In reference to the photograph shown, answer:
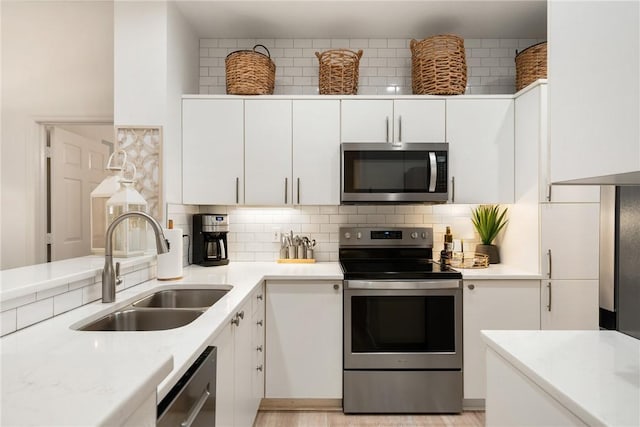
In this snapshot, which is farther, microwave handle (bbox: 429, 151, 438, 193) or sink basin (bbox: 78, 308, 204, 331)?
microwave handle (bbox: 429, 151, 438, 193)

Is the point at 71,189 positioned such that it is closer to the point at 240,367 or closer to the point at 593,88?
the point at 240,367

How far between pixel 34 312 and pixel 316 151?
1.92 metres

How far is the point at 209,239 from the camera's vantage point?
2.85 meters

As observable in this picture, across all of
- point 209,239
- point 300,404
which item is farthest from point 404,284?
point 209,239

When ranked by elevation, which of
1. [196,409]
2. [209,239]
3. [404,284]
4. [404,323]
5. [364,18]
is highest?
[364,18]

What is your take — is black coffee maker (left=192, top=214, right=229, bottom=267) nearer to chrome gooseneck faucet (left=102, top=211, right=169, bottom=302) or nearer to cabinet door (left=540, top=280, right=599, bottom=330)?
chrome gooseneck faucet (left=102, top=211, right=169, bottom=302)

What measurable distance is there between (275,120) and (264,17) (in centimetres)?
73

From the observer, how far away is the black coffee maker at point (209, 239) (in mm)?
2816

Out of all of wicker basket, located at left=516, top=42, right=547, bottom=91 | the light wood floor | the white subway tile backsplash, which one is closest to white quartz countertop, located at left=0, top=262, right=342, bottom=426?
the white subway tile backsplash

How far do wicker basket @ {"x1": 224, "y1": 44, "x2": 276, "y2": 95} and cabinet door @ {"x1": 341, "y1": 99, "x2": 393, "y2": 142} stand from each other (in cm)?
61

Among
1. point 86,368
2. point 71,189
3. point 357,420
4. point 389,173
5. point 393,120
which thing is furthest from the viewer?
point 71,189

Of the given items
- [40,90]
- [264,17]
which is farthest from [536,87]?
[40,90]

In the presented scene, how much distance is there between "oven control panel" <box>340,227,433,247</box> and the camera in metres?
3.03

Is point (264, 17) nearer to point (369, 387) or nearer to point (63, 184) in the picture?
point (63, 184)
